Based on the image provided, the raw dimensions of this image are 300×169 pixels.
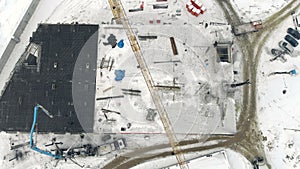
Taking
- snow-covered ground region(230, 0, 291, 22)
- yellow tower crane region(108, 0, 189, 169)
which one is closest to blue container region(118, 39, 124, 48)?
yellow tower crane region(108, 0, 189, 169)

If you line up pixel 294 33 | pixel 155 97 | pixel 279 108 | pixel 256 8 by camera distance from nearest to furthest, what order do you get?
pixel 155 97 < pixel 279 108 < pixel 294 33 < pixel 256 8

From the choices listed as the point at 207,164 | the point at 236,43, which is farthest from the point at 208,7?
the point at 207,164

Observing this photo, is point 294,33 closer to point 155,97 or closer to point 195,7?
point 195,7

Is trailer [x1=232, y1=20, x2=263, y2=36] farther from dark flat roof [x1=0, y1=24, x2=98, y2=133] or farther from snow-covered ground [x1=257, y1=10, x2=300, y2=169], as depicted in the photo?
dark flat roof [x1=0, y1=24, x2=98, y2=133]

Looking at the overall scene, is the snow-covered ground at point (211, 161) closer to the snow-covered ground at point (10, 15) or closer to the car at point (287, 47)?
the car at point (287, 47)

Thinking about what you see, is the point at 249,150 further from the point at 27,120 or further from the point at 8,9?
the point at 8,9

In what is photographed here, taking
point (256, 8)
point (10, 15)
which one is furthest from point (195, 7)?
point (10, 15)
